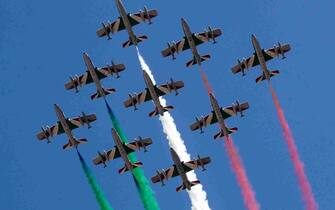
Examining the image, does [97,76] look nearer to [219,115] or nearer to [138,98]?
[138,98]

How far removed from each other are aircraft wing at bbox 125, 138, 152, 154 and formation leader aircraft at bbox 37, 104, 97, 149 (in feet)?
22.0

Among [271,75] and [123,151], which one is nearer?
[123,151]

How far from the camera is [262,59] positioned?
18688 cm

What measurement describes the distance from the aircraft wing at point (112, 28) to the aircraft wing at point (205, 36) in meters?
10.5

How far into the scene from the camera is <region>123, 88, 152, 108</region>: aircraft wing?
613 ft

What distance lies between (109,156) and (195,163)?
1200cm

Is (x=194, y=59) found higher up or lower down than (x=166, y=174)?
higher up

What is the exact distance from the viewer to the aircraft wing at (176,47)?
614 ft

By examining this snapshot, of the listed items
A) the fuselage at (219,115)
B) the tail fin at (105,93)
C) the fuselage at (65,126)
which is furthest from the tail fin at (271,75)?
the fuselage at (65,126)

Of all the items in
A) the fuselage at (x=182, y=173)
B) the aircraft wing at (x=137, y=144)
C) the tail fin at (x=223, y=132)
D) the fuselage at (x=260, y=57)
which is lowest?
the fuselage at (x=182, y=173)

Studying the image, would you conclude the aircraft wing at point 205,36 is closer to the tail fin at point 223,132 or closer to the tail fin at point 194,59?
the tail fin at point 194,59

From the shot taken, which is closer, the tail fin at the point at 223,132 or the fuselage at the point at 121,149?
the fuselage at the point at 121,149

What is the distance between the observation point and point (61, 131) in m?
188

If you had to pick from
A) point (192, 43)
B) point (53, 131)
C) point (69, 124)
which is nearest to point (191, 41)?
point (192, 43)
